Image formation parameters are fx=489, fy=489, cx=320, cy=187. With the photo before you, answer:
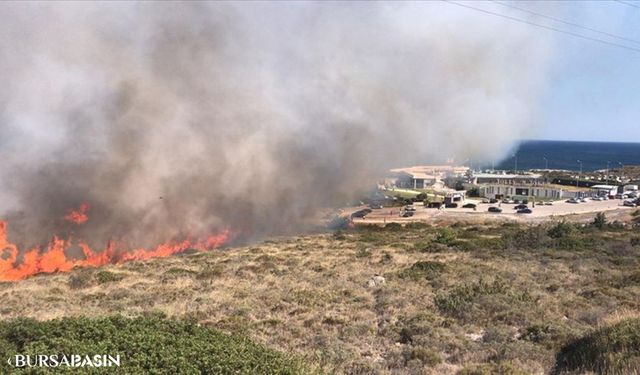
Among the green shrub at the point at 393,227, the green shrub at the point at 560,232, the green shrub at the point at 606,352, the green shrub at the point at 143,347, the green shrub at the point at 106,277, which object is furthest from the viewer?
the green shrub at the point at 393,227

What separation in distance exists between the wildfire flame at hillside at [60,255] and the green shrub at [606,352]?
27607 mm

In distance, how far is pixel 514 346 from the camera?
429 inches

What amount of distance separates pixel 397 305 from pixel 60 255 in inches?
925

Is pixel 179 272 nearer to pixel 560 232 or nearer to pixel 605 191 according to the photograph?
pixel 560 232

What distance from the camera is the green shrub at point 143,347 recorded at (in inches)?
267

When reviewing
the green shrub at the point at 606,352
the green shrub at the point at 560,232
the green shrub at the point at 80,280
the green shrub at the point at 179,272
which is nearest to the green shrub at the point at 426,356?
the green shrub at the point at 606,352

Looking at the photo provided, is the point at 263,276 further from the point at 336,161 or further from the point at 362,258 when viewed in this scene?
the point at 336,161

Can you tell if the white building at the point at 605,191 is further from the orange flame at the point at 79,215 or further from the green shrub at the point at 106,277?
the green shrub at the point at 106,277

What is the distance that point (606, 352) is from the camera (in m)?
9.48

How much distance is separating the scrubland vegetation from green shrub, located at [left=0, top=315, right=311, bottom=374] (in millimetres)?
325

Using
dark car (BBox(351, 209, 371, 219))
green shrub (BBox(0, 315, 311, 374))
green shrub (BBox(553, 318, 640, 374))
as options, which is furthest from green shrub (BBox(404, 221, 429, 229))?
green shrub (BBox(0, 315, 311, 374))

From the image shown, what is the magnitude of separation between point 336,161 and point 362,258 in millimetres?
21253

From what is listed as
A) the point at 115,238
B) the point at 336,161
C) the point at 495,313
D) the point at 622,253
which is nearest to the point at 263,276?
the point at 495,313

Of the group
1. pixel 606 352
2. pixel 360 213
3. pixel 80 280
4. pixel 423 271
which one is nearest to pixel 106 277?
pixel 80 280
